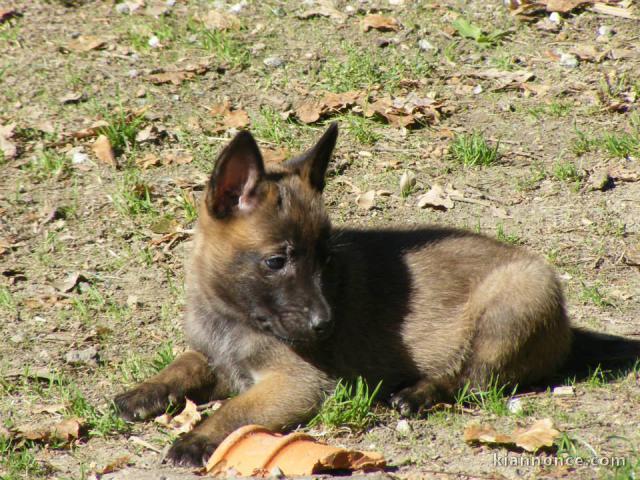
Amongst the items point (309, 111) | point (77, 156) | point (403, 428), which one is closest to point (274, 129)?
point (309, 111)

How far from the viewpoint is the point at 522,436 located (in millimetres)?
4473

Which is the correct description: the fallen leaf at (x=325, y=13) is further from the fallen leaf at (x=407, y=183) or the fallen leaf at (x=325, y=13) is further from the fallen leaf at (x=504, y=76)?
the fallen leaf at (x=407, y=183)

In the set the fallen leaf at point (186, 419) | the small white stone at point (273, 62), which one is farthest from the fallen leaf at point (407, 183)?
the fallen leaf at point (186, 419)

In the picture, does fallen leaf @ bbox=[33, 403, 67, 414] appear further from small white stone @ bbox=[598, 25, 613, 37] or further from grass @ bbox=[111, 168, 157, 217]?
small white stone @ bbox=[598, 25, 613, 37]

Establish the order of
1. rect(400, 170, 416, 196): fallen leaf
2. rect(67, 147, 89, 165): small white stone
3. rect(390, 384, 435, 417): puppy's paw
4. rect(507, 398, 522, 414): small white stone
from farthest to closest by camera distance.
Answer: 1. rect(67, 147, 89, 165): small white stone
2. rect(400, 170, 416, 196): fallen leaf
3. rect(390, 384, 435, 417): puppy's paw
4. rect(507, 398, 522, 414): small white stone

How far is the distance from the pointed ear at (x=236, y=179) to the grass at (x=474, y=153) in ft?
10.3

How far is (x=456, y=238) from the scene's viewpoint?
5770 mm

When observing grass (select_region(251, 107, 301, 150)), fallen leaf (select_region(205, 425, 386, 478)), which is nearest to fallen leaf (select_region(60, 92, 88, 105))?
grass (select_region(251, 107, 301, 150))

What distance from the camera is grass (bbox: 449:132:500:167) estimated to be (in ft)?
25.1

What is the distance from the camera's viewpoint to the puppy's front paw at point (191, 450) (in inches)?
175

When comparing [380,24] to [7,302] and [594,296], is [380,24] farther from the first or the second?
[7,302]

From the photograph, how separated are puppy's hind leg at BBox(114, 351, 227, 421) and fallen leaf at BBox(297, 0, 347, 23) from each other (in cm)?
514

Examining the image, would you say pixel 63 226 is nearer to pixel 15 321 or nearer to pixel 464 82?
pixel 15 321

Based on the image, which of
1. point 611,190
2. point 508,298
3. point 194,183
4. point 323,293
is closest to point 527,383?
point 508,298
